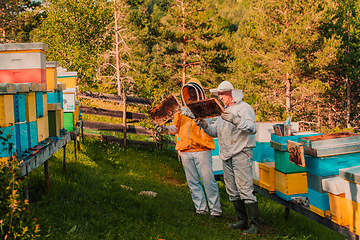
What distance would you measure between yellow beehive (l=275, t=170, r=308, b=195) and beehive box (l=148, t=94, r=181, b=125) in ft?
6.19

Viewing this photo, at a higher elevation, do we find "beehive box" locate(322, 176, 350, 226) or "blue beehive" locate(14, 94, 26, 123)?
"blue beehive" locate(14, 94, 26, 123)

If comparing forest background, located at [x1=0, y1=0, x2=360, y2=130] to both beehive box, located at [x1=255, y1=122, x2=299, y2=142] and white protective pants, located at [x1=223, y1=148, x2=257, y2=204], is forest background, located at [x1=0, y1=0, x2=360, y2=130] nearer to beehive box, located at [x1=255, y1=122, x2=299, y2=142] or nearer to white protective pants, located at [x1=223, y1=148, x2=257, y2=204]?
beehive box, located at [x1=255, y1=122, x2=299, y2=142]

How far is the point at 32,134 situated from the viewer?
310cm

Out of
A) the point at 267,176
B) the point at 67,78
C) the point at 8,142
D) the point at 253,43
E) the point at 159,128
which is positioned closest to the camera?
the point at 8,142

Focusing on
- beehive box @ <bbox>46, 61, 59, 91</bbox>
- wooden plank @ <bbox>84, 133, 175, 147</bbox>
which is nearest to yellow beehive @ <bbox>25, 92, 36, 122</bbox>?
beehive box @ <bbox>46, 61, 59, 91</bbox>

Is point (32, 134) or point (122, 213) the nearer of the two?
point (32, 134)

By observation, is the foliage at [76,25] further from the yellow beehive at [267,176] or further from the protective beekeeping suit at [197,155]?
the yellow beehive at [267,176]

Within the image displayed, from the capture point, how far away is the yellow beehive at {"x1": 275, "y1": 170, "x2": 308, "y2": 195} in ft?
13.8

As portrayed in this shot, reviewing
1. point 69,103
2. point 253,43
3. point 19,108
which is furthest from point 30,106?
point 253,43

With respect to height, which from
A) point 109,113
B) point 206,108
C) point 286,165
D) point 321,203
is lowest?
point 321,203

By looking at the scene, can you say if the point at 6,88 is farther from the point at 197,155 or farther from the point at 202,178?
the point at 202,178

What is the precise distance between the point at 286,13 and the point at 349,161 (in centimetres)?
1580

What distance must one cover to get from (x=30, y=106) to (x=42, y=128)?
0.49m

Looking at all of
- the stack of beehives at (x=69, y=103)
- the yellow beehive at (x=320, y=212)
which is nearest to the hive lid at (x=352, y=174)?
the yellow beehive at (x=320, y=212)
